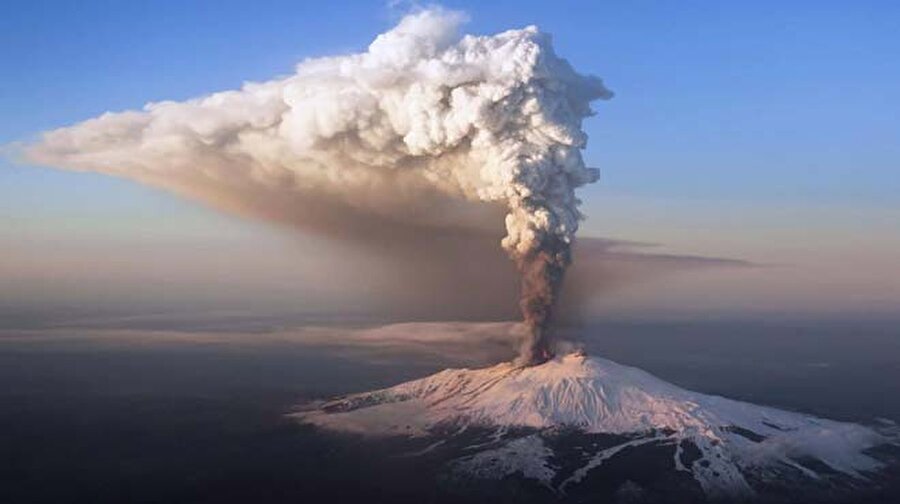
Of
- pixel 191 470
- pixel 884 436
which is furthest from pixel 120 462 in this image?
pixel 884 436

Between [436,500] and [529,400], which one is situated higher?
[529,400]

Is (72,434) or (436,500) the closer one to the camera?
(436,500)

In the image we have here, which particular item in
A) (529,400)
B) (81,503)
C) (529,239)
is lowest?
(81,503)

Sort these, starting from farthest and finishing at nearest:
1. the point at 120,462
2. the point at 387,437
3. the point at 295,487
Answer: the point at 387,437 → the point at 120,462 → the point at 295,487

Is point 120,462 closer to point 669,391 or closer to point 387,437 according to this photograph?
point 387,437

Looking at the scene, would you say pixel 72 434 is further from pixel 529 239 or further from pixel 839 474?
pixel 839 474

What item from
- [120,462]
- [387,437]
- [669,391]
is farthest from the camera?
[669,391]
